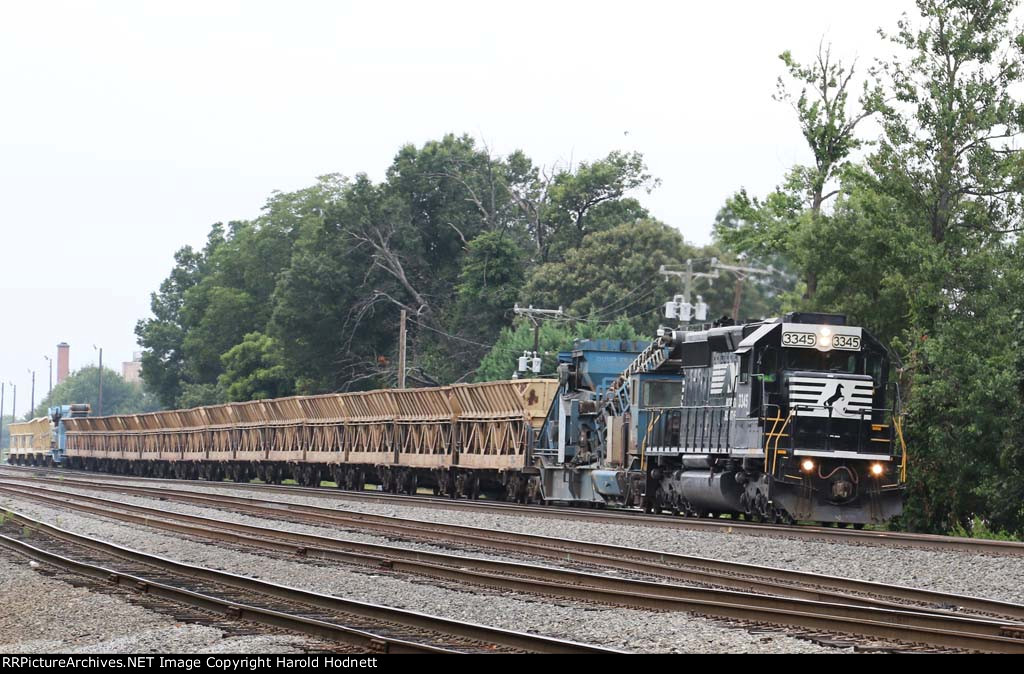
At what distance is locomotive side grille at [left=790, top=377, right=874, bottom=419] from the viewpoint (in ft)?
69.3

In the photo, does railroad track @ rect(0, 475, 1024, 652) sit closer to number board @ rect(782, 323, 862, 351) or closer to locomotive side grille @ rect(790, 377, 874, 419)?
locomotive side grille @ rect(790, 377, 874, 419)

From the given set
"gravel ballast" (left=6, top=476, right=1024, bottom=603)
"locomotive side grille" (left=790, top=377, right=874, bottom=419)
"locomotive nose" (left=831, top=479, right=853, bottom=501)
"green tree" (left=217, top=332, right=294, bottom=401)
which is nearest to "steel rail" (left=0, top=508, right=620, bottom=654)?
"gravel ballast" (left=6, top=476, right=1024, bottom=603)

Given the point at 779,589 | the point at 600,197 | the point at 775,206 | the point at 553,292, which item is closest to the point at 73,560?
the point at 779,589

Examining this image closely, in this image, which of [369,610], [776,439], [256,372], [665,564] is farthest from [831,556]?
[256,372]

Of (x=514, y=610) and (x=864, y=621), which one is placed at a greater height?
(x=864, y=621)

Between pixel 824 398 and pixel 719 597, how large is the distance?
31.0 feet

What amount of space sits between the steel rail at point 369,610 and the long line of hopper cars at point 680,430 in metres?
9.55

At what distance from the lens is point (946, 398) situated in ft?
75.7

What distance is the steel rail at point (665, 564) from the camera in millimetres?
12335

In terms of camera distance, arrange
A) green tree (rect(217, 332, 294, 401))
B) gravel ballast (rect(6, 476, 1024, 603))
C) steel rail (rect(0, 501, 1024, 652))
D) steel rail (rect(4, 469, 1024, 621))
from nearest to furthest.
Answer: steel rail (rect(0, 501, 1024, 652)) < steel rail (rect(4, 469, 1024, 621)) < gravel ballast (rect(6, 476, 1024, 603)) < green tree (rect(217, 332, 294, 401))

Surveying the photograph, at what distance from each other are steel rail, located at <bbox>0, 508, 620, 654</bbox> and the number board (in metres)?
10.2

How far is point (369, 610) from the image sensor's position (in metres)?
11.4

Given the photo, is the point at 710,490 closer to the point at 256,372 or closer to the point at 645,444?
the point at 645,444

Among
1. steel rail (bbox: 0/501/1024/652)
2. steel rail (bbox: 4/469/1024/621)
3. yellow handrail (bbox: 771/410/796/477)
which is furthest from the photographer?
yellow handrail (bbox: 771/410/796/477)
